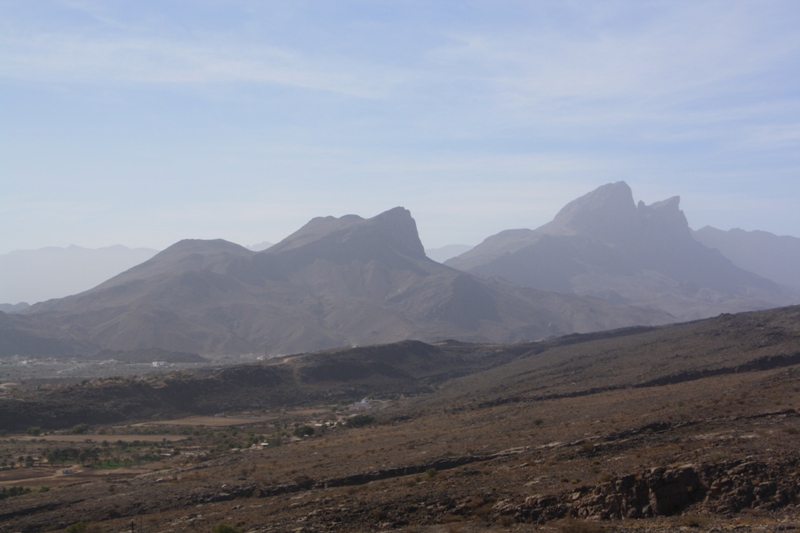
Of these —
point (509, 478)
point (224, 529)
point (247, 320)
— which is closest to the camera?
point (224, 529)

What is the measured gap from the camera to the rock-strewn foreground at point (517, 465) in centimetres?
1889

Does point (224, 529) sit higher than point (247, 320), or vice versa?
point (247, 320)

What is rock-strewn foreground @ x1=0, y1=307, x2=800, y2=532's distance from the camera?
18891 millimetres

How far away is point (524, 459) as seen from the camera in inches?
1056

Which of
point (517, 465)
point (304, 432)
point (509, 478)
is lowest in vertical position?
point (304, 432)

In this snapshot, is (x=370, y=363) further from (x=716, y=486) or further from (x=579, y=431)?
(x=716, y=486)

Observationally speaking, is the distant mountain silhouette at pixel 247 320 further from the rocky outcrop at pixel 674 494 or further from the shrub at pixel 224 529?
the rocky outcrop at pixel 674 494

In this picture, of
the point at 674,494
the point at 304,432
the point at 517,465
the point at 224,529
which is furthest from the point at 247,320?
the point at 674,494

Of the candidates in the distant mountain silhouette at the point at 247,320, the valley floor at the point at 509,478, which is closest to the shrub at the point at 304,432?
the valley floor at the point at 509,478

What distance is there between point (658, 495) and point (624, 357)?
50.3 metres

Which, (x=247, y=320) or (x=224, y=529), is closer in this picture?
(x=224, y=529)

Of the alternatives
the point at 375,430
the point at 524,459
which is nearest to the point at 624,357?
the point at 375,430

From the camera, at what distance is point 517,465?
1017 inches

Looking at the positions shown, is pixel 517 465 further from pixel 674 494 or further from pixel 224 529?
pixel 224 529
